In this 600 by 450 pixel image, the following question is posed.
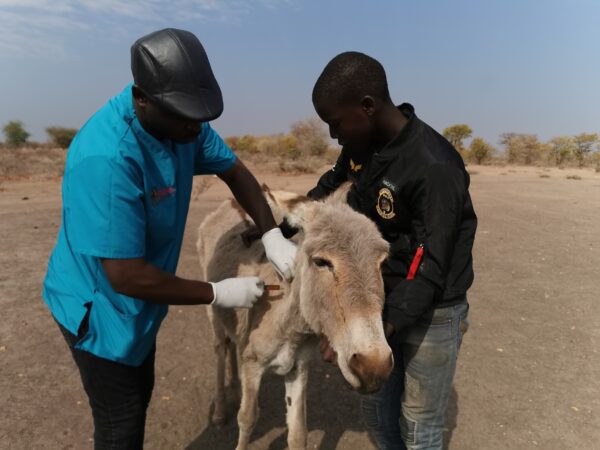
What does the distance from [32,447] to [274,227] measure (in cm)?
274

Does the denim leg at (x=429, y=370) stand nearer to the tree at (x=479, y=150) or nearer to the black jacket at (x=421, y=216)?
the black jacket at (x=421, y=216)

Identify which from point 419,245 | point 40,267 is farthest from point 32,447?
point 40,267

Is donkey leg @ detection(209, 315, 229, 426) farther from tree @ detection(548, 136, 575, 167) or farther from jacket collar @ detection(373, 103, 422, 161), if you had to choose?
tree @ detection(548, 136, 575, 167)

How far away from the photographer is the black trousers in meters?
2.19

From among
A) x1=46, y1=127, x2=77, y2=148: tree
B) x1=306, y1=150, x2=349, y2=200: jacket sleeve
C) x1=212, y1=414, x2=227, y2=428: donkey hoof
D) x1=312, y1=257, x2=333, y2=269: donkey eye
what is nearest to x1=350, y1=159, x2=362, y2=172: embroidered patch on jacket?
x1=306, y1=150, x2=349, y2=200: jacket sleeve

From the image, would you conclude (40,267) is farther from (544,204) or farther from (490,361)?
(544,204)

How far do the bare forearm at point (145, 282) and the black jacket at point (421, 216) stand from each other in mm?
1029

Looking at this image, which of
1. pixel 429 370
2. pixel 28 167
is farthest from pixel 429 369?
pixel 28 167

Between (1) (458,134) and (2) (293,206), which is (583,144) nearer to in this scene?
(1) (458,134)

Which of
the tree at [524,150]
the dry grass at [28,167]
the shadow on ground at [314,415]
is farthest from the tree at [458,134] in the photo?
the shadow on ground at [314,415]

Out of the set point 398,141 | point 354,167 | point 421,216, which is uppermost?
point 398,141

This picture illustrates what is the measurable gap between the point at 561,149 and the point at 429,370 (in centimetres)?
4312

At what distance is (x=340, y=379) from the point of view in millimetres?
4664

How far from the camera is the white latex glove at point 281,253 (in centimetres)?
262
